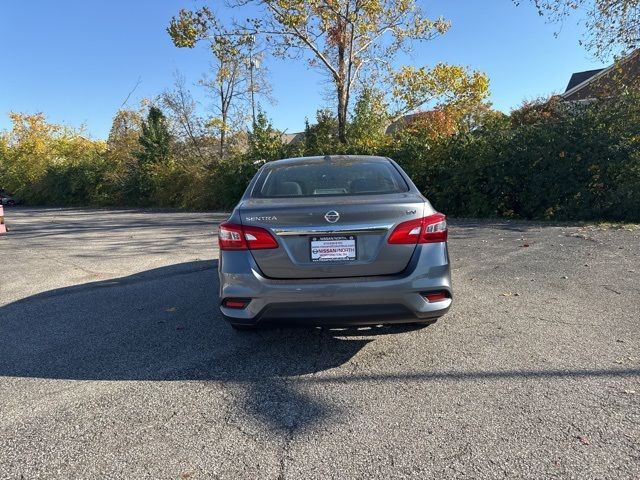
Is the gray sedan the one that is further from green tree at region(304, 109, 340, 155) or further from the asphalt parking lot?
green tree at region(304, 109, 340, 155)

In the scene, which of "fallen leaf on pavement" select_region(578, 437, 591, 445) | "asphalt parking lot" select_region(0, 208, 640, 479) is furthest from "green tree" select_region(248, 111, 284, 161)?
"fallen leaf on pavement" select_region(578, 437, 591, 445)

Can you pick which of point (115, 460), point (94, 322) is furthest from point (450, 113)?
point (115, 460)

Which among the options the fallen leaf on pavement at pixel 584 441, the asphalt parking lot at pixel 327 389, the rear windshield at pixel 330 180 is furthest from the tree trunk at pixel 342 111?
the fallen leaf on pavement at pixel 584 441

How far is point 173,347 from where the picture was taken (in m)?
4.12

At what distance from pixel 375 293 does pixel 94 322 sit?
3181 mm

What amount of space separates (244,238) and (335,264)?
2.25 ft

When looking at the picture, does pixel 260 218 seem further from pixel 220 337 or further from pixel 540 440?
pixel 540 440

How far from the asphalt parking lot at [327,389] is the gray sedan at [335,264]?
1.59 feet

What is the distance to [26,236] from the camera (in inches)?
513

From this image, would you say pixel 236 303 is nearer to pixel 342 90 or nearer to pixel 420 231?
pixel 420 231

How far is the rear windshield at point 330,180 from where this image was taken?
4.05 m

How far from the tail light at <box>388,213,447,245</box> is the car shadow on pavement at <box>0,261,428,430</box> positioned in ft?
3.12

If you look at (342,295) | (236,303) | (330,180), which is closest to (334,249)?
(342,295)

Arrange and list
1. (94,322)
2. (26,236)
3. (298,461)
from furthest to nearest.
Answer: (26,236), (94,322), (298,461)
